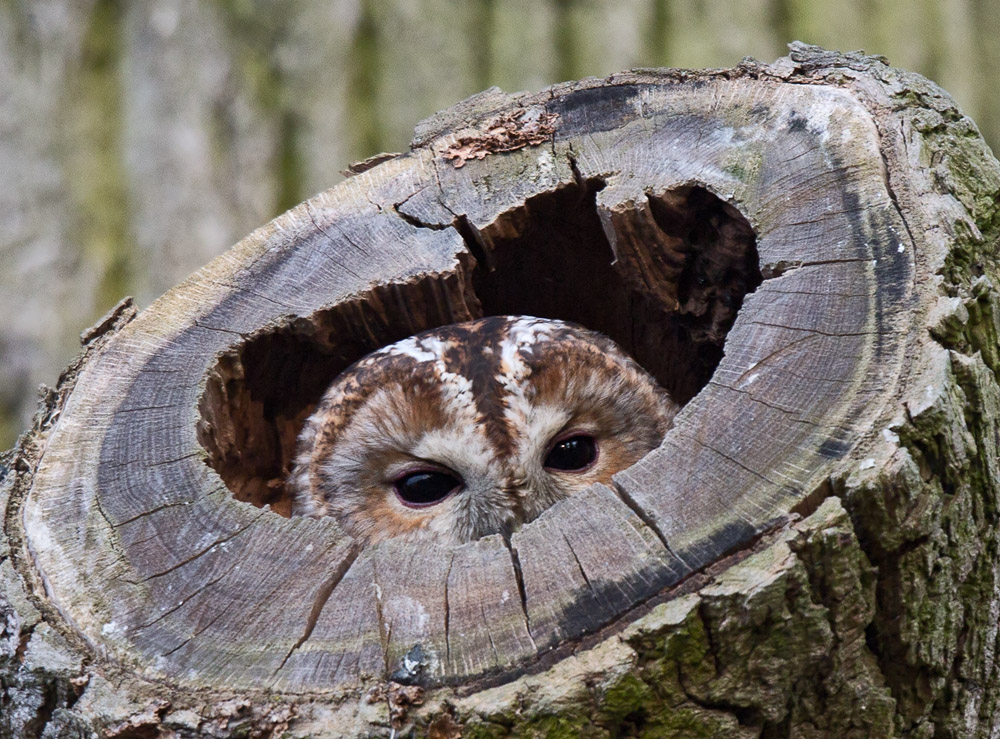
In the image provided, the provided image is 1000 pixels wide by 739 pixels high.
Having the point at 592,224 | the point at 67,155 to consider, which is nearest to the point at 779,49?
the point at 592,224

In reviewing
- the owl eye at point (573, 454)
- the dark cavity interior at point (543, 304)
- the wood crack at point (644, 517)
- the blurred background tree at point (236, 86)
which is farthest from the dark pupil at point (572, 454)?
the blurred background tree at point (236, 86)

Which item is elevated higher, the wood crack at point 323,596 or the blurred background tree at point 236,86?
the blurred background tree at point 236,86

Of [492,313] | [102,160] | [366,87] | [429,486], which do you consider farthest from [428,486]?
[102,160]

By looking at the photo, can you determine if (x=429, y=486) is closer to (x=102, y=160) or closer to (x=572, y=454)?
(x=572, y=454)

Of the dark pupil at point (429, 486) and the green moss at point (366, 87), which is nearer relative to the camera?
the dark pupil at point (429, 486)

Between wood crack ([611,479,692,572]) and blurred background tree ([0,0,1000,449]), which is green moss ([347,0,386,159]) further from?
wood crack ([611,479,692,572])

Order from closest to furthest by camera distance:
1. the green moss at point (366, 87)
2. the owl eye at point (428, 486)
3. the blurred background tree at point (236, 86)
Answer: the owl eye at point (428, 486) → the blurred background tree at point (236, 86) → the green moss at point (366, 87)

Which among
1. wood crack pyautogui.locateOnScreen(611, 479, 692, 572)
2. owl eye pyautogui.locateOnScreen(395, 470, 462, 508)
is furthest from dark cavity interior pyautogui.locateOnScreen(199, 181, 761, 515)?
wood crack pyautogui.locateOnScreen(611, 479, 692, 572)

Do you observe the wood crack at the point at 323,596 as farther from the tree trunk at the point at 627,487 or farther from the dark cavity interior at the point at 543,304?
the dark cavity interior at the point at 543,304
